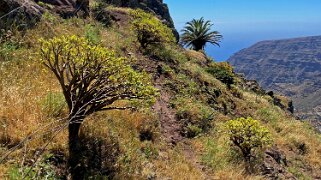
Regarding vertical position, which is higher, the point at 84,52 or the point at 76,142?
the point at 84,52

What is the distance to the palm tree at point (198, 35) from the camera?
35.4m

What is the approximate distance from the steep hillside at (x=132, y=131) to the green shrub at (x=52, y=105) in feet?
0.06

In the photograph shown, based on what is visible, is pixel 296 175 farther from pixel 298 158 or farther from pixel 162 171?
pixel 162 171

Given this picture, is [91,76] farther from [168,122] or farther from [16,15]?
[16,15]

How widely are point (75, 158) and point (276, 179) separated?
5.75 metres

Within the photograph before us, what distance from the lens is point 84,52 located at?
6.06 meters

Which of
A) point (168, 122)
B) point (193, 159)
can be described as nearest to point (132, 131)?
point (193, 159)

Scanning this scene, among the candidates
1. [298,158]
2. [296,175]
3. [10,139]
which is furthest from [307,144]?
[10,139]

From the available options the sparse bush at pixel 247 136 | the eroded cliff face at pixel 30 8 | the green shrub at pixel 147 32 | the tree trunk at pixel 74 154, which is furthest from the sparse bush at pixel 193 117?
the eroded cliff face at pixel 30 8

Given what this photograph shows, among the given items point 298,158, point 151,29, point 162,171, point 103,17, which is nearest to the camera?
point 162,171

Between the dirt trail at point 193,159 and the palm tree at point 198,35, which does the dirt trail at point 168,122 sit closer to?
the dirt trail at point 193,159

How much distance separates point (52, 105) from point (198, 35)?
30.0m

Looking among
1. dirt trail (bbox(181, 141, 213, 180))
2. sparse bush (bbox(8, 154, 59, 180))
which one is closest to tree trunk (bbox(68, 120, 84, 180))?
sparse bush (bbox(8, 154, 59, 180))

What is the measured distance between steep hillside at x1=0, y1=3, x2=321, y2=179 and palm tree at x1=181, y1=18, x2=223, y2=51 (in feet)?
61.7
